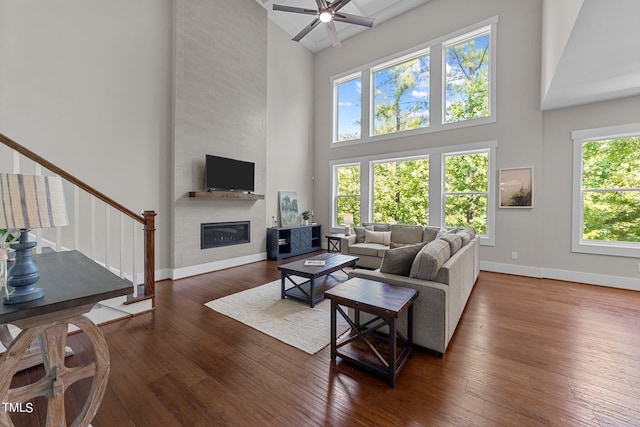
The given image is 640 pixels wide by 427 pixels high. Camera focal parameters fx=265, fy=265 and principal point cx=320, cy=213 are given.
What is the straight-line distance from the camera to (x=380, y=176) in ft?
21.3

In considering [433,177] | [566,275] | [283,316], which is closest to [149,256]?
[283,316]

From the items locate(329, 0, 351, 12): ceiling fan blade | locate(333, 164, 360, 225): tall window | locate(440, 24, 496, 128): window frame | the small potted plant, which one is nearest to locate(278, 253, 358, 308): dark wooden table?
the small potted plant

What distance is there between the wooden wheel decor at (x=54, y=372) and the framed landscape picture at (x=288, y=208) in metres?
5.12

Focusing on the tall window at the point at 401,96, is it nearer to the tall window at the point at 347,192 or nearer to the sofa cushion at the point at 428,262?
the tall window at the point at 347,192

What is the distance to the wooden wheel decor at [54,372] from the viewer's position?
3.80ft

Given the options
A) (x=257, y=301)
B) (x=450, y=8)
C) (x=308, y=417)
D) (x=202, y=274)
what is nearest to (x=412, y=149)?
(x=450, y=8)

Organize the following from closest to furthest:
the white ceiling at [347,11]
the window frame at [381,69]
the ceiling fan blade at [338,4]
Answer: the ceiling fan blade at [338,4] → the white ceiling at [347,11] → the window frame at [381,69]

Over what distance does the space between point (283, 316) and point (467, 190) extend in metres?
4.39

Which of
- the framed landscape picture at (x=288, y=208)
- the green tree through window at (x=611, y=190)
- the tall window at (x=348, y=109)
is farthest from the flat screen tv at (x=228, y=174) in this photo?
the green tree through window at (x=611, y=190)

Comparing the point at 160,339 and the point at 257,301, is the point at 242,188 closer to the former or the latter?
the point at 257,301

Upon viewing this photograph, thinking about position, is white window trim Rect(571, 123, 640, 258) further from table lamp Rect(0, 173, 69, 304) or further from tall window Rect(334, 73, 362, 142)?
table lamp Rect(0, 173, 69, 304)

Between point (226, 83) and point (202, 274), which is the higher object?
point (226, 83)

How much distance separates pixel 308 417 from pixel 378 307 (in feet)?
2.58

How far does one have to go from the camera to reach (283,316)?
2.95 metres
